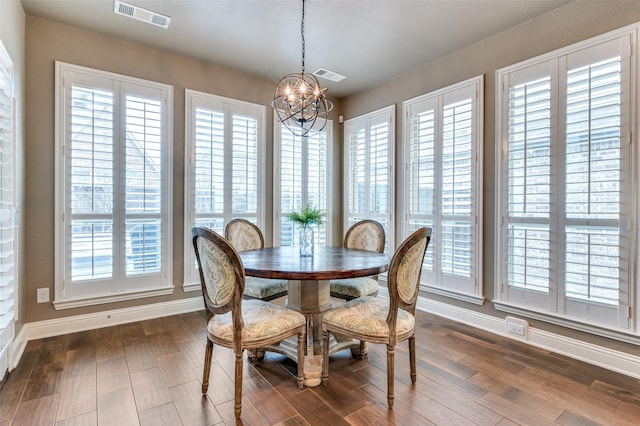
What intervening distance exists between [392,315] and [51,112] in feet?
11.0

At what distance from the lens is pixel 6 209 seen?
2.12m

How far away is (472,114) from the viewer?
3.23 metres

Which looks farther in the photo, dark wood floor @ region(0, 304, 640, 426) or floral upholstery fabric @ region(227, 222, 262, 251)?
floral upholstery fabric @ region(227, 222, 262, 251)

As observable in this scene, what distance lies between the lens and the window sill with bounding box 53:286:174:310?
9.61 ft

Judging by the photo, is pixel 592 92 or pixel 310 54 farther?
pixel 310 54

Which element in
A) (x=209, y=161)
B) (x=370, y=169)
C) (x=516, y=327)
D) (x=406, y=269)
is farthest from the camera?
(x=370, y=169)

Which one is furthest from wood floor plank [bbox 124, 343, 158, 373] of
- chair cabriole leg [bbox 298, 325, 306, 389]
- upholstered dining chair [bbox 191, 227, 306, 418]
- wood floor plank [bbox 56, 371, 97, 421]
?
chair cabriole leg [bbox 298, 325, 306, 389]

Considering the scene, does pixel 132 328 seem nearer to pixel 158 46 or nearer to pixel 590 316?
pixel 158 46

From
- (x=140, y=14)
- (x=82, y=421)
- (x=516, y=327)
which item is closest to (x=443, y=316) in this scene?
(x=516, y=327)

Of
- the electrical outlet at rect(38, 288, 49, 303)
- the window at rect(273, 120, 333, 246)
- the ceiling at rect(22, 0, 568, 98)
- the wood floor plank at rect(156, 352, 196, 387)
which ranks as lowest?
the wood floor plank at rect(156, 352, 196, 387)

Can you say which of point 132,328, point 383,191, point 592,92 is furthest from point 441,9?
point 132,328

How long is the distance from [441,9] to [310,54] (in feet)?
4.43

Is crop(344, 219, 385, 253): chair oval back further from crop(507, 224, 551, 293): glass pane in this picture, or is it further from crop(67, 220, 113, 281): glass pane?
crop(67, 220, 113, 281): glass pane

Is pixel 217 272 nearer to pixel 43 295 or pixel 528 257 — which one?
pixel 43 295
